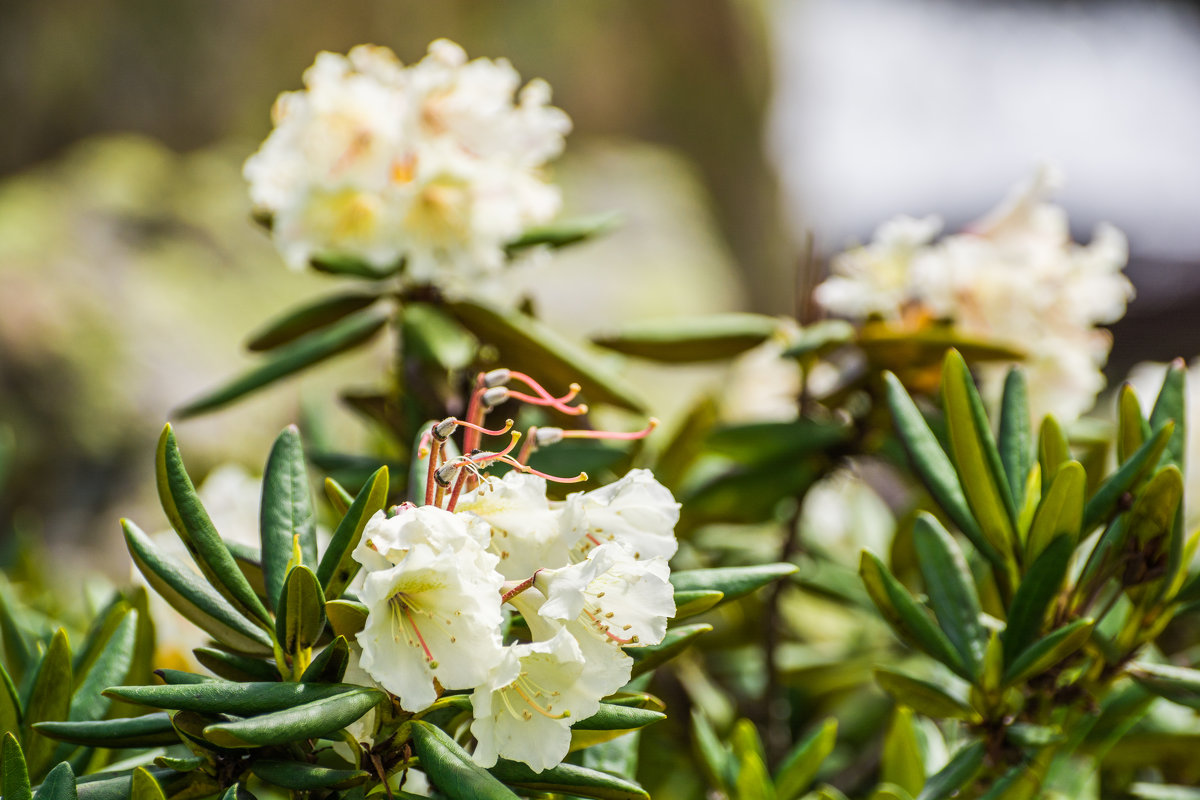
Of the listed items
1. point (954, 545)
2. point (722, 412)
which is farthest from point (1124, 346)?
point (954, 545)

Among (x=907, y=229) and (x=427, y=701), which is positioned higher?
(x=907, y=229)

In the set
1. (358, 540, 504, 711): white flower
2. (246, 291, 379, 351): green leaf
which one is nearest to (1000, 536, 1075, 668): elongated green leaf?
(358, 540, 504, 711): white flower

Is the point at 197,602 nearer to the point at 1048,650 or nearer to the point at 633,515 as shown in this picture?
the point at 633,515

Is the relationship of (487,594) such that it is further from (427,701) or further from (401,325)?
(401,325)

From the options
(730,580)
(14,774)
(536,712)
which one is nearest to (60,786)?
(14,774)

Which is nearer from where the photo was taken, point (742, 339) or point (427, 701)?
point (427, 701)

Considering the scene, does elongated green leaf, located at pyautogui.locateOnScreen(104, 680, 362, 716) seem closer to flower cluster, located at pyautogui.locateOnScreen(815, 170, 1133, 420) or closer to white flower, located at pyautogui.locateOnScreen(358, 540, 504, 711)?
white flower, located at pyautogui.locateOnScreen(358, 540, 504, 711)

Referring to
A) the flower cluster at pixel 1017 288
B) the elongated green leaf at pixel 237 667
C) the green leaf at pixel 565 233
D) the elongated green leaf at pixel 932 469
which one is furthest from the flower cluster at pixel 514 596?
the flower cluster at pixel 1017 288
